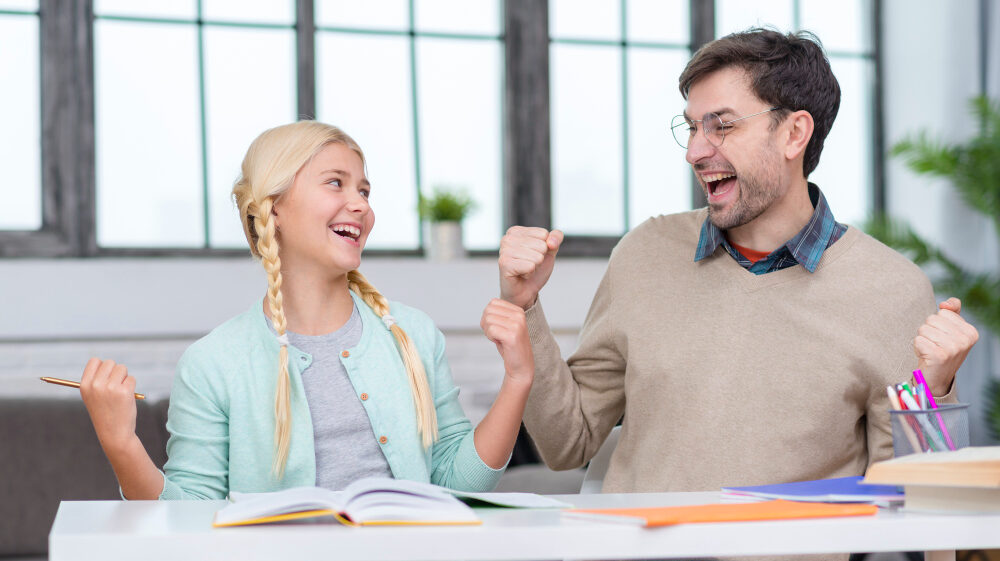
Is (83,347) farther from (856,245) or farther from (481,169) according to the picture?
(856,245)

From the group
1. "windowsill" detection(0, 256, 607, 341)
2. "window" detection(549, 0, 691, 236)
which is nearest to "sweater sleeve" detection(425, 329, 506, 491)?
"windowsill" detection(0, 256, 607, 341)

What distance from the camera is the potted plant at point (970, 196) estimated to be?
351cm

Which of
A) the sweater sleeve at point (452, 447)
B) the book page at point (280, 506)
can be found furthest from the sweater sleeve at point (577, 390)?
the book page at point (280, 506)

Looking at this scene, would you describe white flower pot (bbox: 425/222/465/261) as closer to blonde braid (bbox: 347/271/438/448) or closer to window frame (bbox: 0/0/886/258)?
window frame (bbox: 0/0/886/258)

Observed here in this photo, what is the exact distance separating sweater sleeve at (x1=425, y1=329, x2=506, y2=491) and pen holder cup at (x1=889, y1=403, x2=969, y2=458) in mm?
564

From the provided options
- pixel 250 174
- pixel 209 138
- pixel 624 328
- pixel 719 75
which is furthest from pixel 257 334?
pixel 209 138

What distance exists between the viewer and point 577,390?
65.7 inches

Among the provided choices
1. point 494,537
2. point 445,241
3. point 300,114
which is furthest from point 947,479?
point 445,241

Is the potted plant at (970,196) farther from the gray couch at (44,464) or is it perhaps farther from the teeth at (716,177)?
the gray couch at (44,464)

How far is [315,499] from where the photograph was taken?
87 centimetres

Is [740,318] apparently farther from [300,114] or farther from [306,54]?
[306,54]

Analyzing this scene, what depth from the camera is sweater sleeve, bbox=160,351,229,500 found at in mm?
1394

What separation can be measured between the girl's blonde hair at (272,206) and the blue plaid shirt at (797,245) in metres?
0.52

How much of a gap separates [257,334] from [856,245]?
97 centimetres
